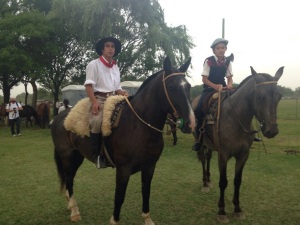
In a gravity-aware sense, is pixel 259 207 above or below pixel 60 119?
below

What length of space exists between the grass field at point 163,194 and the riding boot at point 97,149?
3.68 feet

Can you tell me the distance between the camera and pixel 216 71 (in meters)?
5.35

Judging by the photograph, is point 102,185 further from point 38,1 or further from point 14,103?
point 38,1

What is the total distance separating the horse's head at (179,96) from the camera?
3.11m

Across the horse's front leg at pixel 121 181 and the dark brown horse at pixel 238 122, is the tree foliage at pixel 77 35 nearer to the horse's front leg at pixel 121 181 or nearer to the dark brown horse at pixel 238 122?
the dark brown horse at pixel 238 122

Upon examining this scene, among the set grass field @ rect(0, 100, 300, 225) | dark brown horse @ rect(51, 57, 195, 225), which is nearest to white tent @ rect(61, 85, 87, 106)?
grass field @ rect(0, 100, 300, 225)

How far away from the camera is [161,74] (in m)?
3.47

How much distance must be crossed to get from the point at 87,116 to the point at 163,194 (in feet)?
8.43

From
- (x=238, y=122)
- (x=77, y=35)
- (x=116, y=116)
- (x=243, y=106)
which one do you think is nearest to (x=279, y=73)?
(x=243, y=106)

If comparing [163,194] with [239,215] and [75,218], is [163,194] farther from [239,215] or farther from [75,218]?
[75,218]

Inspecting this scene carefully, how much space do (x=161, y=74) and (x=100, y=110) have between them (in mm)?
992

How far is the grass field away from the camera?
4.47 metres

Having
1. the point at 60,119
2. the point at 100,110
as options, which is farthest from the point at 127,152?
the point at 60,119

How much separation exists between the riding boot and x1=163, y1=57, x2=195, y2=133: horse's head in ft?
3.50
